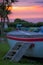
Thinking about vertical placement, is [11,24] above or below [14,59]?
below

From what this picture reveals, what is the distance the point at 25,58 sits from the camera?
14.4m

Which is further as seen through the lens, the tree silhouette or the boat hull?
the tree silhouette

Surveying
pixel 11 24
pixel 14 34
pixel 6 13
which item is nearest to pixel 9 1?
pixel 6 13

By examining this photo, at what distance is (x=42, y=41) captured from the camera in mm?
13227

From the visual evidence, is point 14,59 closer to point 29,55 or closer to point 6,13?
point 29,55

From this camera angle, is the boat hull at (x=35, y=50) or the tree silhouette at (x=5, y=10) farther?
the tree silhouette at (x=5, y=10)

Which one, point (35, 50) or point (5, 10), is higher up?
point (35, 50)

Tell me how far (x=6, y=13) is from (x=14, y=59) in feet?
95.2

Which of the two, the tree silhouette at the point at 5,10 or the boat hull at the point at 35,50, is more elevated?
the boat hull at the point at 35,50

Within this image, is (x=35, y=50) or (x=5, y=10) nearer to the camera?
(x=35, y=50)

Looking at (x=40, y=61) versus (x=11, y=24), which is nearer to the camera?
(x=40, y=61)

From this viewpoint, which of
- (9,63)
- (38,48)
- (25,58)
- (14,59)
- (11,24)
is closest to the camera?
(9,63)

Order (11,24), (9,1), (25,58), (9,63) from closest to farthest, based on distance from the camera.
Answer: (9,63)
(25,58)
(9,1)
(11,24)

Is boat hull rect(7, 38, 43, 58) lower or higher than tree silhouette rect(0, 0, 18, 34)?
higher
